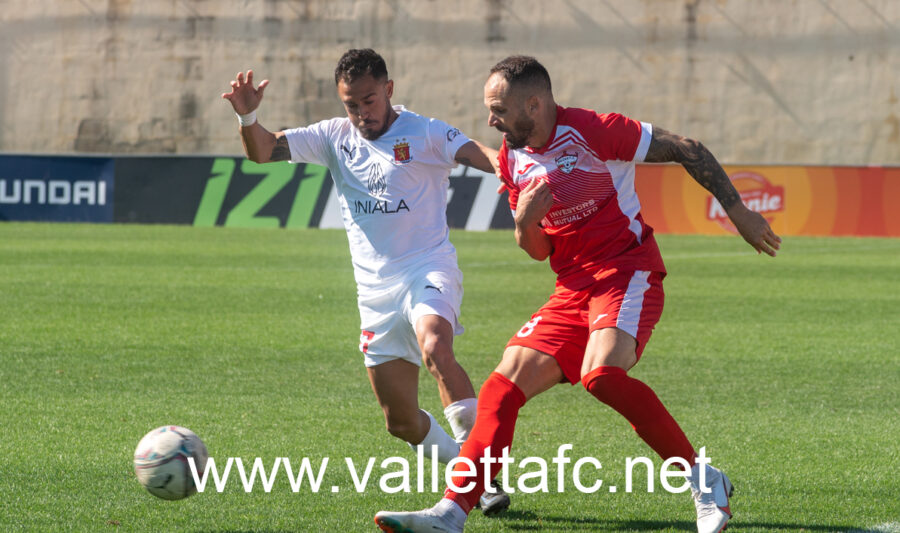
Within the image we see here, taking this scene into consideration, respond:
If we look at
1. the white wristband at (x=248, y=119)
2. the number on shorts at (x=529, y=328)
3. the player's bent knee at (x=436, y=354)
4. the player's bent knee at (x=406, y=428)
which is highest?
the white wristband at (x=248, y=119)

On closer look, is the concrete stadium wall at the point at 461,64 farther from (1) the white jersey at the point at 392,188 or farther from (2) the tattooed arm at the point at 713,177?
(2) the tattooed arm at the point at 713,177

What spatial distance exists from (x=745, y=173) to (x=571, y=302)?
19469 mm

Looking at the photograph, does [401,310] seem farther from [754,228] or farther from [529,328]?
[754,228]

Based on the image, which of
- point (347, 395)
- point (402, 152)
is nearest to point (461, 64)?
point (347, 395)

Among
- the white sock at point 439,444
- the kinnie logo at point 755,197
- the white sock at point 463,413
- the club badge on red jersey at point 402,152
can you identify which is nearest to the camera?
the white sock at point 463,413

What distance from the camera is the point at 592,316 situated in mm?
4262

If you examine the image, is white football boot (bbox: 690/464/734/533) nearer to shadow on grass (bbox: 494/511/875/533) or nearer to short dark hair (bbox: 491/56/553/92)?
shadow on grass (bbox: 494/511/875/533)

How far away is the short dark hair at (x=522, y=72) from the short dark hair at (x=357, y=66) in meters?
0.74

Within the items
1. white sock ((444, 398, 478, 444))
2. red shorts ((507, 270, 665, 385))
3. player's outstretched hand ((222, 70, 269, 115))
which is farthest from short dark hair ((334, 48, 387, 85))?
white sock ((444, 398, 478, 444))

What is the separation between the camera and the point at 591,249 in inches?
174

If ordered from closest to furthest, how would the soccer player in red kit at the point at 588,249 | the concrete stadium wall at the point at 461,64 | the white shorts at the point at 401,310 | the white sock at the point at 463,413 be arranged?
the soccer player in red kit at the point at 588,249, the white sock at the point at 463,413, the white shorts at the point at 401,310, the concrete stadium wall at the point at 461,64

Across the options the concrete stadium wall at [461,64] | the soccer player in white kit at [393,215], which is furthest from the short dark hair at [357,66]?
the concrete stadium wall at [461,64]

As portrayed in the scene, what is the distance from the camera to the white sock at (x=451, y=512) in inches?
153

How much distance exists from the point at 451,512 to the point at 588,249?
1156 millimetres
